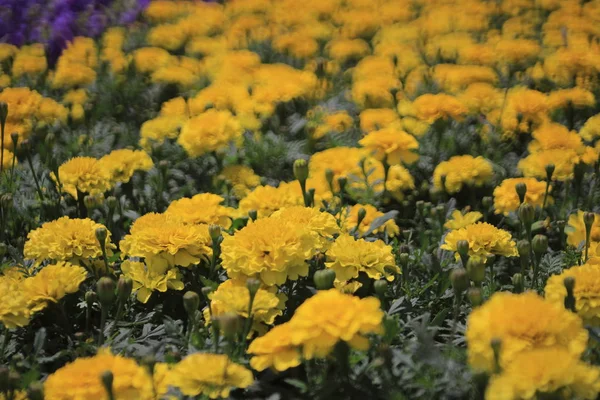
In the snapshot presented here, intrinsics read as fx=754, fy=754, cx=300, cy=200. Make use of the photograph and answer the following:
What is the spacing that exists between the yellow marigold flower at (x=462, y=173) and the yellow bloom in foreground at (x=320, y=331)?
1444 mm

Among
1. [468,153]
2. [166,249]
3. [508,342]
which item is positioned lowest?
[468,153]

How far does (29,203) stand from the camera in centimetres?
274

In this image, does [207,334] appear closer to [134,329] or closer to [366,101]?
[134,329]

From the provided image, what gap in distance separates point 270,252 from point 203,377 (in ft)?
1.46

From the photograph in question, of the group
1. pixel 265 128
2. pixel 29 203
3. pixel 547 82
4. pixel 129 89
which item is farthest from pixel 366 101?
pixel 29 203

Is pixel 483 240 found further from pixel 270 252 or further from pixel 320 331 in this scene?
pixel 320 331

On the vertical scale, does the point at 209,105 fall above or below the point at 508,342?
below

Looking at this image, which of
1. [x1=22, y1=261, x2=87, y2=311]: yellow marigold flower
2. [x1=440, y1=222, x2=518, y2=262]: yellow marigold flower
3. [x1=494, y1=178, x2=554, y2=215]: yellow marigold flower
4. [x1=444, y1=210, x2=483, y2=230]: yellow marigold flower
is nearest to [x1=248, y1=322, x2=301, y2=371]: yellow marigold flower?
[x1=22, y1=261, x2=87, y2=311]: yellow marigold flower

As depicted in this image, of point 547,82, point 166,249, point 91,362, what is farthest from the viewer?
point 547,82

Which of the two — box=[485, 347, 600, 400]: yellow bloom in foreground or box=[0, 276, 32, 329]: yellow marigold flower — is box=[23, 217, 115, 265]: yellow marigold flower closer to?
box=[0, 276, 32, 329]: yellow marigold flower

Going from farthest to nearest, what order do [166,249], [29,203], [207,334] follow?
1. [29,203]
2. [166,249]
3. [207,334]

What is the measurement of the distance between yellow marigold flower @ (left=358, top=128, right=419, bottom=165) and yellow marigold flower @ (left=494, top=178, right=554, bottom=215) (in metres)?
0.34

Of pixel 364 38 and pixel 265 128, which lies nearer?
pixel 265 128

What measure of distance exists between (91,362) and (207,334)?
16.7 inches
